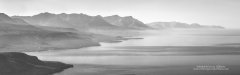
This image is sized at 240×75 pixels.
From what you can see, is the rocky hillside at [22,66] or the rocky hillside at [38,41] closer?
the rocky hillside at [22,66]

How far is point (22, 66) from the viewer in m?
60.7

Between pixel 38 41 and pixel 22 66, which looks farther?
pixel 38 41

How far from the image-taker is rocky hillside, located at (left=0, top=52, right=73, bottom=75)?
58.2 meters

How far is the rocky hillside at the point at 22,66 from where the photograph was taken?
2292 inches

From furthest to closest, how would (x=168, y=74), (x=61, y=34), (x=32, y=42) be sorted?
(x=61, y=34)
(x=32, y=42)
(x=168, y=74)

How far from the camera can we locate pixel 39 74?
196ft

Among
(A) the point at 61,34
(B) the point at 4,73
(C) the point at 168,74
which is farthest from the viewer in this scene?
(A) the point at 61,34

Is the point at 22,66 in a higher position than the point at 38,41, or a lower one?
lower

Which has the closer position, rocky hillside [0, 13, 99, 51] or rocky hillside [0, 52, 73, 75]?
rocky hillside [0, 52, 73, 75]

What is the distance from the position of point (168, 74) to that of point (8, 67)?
86.3 ft

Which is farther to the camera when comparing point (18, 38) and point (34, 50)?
point (18, 38)

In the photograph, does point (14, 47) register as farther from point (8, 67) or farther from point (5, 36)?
point (8, 67)

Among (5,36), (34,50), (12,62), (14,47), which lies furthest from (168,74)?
(5,36)

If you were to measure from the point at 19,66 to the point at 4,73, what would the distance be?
3.56 meters
